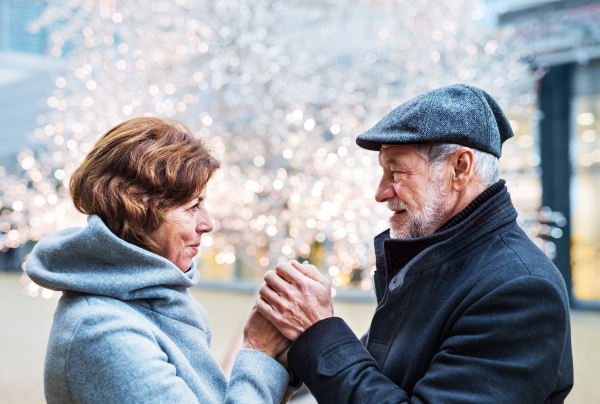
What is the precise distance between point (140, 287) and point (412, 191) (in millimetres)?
695

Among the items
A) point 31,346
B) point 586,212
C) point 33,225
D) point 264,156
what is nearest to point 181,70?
point 264,156

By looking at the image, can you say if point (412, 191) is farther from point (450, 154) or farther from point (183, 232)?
point (183, 232)

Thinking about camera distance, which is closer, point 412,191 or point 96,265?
point 96,265

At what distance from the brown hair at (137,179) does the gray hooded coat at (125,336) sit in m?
0.07

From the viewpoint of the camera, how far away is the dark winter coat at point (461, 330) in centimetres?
88

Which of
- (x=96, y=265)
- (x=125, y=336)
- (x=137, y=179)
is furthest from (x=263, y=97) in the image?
(x=125, y=336)

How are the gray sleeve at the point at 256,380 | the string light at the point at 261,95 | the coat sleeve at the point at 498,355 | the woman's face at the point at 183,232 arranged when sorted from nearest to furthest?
1. the coat sleeve at the point at 498,355
2. the gray sleeve at the point at 256,380
3. the woman's face at the point at 183,232
4. the string light at the point at 261,95

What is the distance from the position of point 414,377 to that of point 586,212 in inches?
284

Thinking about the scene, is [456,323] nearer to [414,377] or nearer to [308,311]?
[414,377]

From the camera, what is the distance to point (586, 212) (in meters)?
6.95

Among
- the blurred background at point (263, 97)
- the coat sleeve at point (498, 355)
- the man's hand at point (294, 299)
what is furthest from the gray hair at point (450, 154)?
the blurred background at point (263, 97)

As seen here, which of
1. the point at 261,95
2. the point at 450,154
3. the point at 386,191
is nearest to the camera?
the point at 450,154

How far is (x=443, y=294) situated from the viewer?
1.06m

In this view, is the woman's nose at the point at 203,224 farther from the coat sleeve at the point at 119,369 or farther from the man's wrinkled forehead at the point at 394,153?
the man's wrinkled forehead at the point at 394,153
